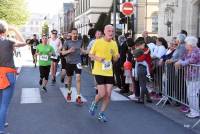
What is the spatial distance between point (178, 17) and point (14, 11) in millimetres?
33050

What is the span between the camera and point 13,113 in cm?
981

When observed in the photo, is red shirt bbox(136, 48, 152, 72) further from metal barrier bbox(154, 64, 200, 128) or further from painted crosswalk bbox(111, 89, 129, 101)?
painted crosswalk bbox(111, 89, 129, 101)

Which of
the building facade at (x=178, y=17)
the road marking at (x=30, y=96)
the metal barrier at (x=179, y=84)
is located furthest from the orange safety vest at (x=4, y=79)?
the building facade at (x=178, y=17)

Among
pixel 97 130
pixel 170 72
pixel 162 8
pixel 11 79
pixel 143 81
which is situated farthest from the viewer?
pixel 162 8

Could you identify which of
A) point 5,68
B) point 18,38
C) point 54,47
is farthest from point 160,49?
point 5,68

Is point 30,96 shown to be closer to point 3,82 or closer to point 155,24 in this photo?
point 3,82

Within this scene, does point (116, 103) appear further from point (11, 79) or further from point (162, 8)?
point (162, 8)

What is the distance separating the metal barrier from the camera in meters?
9.10

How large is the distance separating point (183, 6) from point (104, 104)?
15.8m

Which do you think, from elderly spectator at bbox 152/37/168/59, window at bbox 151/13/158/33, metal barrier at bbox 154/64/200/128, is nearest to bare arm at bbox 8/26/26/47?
metal barrier at bbox 154/64/200/128

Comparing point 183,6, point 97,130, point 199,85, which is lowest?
point 97,130

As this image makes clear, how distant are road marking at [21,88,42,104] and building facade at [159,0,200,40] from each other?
1075 centimetres

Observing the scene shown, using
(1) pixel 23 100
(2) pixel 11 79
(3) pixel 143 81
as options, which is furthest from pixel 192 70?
(1) pixel 23 100

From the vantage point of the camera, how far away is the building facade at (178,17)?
22172 millimetres
